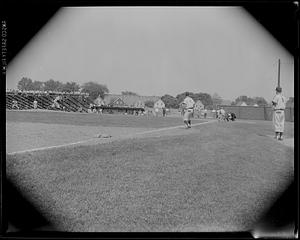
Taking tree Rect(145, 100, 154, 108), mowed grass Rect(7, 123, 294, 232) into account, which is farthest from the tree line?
mowed grass Rect(7, 123, 294, 232)

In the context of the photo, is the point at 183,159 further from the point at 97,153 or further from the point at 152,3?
the point at 152,3

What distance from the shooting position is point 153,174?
10.9ft

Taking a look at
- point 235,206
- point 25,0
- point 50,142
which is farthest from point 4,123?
point 235,206

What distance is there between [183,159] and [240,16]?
1360 mm

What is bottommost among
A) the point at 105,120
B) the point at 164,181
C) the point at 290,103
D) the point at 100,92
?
A: the point at 164,181

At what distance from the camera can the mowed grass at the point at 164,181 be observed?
10.5ft

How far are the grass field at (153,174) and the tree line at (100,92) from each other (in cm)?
20

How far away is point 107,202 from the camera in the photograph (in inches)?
127

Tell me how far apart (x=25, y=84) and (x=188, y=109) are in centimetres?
148

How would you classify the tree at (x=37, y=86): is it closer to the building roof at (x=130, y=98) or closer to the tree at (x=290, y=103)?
the building roof at (x=130, y=98)

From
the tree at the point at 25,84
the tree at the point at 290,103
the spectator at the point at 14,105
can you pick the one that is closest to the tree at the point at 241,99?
the tree at the point at 290,103

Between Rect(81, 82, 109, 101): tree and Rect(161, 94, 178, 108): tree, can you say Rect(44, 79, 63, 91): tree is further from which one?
Rect(161, 94, 178, 108): tree

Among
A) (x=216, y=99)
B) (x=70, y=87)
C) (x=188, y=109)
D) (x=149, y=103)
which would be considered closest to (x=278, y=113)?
(x=216, y=99)

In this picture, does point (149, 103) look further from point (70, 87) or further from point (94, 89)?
point (70, 87)
